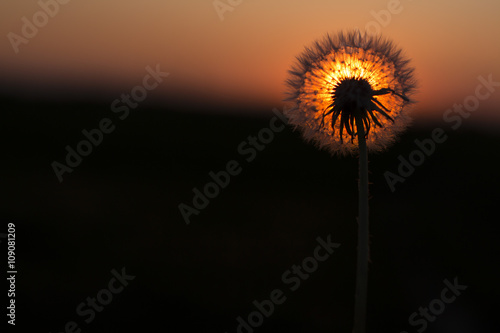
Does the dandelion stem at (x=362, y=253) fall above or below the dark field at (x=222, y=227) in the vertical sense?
below

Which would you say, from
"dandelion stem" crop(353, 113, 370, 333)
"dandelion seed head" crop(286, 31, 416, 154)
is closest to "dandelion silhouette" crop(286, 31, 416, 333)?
"dandelion seed head" crop(286, 31, 416, 154)

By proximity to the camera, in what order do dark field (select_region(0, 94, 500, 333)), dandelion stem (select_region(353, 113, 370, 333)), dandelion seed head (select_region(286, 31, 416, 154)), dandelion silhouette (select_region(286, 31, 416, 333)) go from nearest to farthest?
dandelion stem (select_region(353, 113, 370, 333))
dandelion silhouette (select_region(286, 31, 416, 333))
dandelion seed head (select_region(286, 31, 416, 154))
dark field (select_region(0, 94, 500, 333))

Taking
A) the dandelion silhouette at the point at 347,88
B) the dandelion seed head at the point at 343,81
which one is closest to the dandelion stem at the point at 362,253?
the dandelion silhouette at the point at 347,88

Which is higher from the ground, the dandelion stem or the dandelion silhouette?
the dandelion silhouette

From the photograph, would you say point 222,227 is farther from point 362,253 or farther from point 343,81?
point 362,253

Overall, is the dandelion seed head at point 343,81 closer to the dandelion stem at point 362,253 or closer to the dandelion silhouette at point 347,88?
the dandelion silhouette at point 347,88

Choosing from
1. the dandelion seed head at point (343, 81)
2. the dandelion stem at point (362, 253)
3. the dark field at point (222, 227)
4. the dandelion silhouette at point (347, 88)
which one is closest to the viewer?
the dandelion stem at point (362, 253)

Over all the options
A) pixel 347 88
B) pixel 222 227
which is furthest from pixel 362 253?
pixel 222 227

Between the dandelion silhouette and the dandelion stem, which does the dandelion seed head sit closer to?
the dandelion silhouette

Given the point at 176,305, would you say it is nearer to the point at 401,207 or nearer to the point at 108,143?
the point at 401,207
